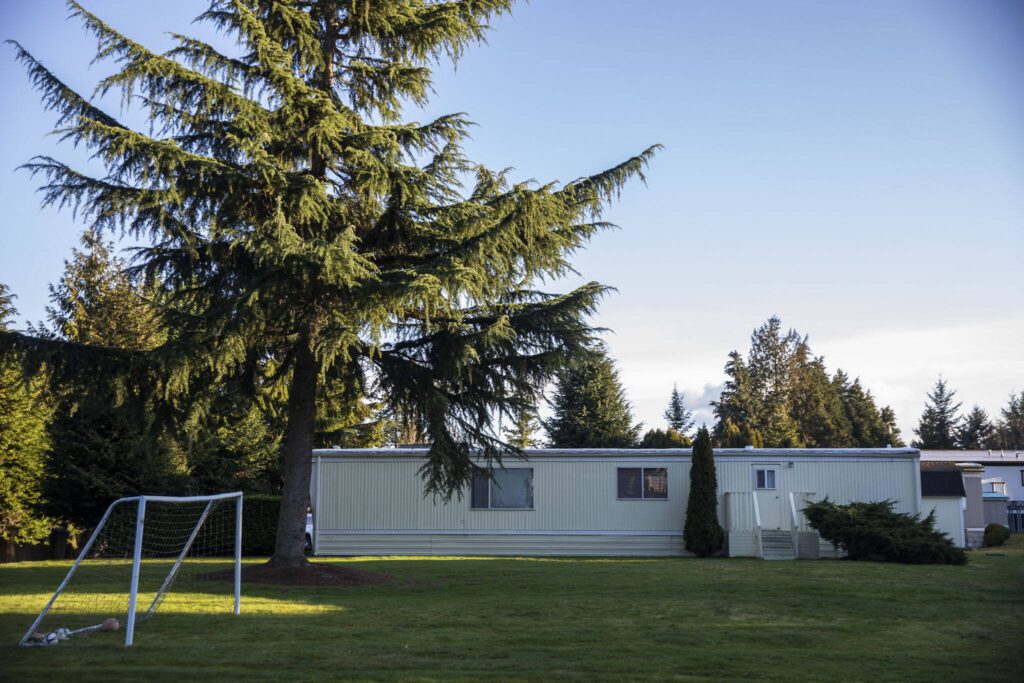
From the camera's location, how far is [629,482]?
2211 cm

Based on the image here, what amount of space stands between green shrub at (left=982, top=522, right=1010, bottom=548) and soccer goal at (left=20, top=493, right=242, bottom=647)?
23.9 meters

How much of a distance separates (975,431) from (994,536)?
48601mm

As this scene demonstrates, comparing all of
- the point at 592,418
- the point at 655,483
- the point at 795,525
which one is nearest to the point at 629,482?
the point at 655,483

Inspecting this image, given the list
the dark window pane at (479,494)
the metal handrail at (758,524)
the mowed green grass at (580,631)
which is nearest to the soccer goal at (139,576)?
the mowed green grass at (580,631)

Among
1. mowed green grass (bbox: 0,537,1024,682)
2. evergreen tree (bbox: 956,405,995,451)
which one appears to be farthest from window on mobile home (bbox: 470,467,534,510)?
evergreen tree (bbox: 956,405,995,451)

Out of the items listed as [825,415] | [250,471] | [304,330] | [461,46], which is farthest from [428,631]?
[825,415]

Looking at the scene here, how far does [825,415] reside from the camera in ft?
199

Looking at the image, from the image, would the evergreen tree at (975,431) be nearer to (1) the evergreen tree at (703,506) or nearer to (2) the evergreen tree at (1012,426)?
(2) the evergreen tree at (1012,426)

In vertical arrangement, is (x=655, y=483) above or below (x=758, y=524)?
above

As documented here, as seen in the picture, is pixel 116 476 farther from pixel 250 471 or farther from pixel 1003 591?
pixel 1003 591

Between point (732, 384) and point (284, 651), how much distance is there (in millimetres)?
56886

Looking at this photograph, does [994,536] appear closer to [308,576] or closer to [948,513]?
[948,513]

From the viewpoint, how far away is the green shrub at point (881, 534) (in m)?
17.8

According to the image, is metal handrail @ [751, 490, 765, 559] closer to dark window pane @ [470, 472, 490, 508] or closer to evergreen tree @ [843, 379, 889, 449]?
dark window pane @ [470, 472, 490, 508]
